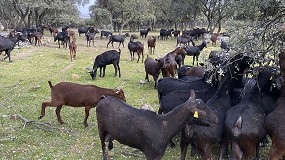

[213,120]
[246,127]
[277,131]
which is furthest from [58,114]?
[277,131]

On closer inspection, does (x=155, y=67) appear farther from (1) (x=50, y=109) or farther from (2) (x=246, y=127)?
(2) (x=246, y=127)

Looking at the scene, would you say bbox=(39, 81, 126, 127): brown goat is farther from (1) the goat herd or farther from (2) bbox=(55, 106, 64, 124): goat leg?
(1) the goat herd

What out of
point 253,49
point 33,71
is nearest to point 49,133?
point 253,49

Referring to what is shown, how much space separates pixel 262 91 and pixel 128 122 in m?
3.69

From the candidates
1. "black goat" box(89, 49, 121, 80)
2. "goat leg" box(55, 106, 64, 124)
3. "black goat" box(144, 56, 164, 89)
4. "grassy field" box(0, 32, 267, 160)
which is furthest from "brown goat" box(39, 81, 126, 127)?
"black goat" box(89, 49, 121, 80)

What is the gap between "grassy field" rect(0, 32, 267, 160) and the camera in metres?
7.72

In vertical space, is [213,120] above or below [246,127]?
above

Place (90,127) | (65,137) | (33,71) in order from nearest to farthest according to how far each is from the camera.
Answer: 1. (65,137)
2. (90,127)
3. (33,71)

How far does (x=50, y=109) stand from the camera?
1099 cm

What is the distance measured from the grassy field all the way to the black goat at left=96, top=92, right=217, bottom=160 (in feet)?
3.98

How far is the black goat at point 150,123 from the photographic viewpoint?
6191mm

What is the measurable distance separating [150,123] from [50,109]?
563 cm

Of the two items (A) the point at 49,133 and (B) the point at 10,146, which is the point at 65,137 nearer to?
(A) the point at 49,133

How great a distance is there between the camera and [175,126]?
6270 mm
